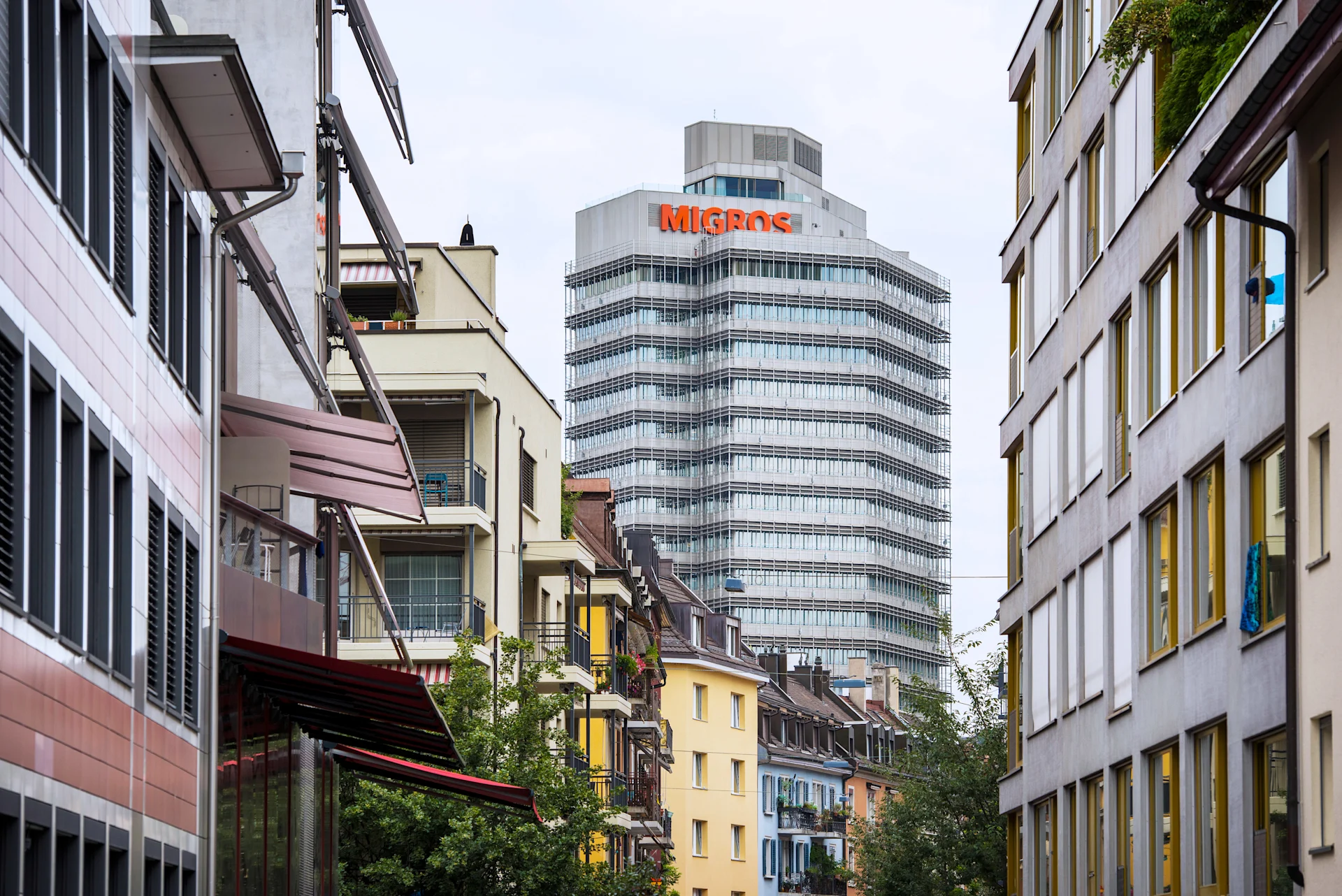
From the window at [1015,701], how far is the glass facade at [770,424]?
133 m

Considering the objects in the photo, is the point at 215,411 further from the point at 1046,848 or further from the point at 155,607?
the point at 1046,848

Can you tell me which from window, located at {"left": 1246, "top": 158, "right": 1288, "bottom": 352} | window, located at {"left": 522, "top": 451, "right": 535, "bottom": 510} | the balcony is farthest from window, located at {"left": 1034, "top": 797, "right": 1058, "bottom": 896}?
the balcony

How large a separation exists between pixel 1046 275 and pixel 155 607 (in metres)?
21.6

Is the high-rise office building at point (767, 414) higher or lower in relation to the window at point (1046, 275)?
higher

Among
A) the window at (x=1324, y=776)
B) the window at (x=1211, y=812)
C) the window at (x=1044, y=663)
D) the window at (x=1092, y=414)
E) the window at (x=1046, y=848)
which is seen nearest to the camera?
the window at (x=1324, y=776)

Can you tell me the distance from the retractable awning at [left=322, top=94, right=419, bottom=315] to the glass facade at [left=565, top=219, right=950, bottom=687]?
465 feet

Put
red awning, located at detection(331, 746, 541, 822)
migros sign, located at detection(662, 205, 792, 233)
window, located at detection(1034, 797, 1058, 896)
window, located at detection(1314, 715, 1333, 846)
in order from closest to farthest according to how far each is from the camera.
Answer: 1. window, located at detection(1314, 715, 1333, 846)
2. red awning, located at detection(331, 746, 541, 822)
3. window, located at detection(1034, 797, 1058, 896)
4. migros sign, located at detection(662, 205, 792, 233)

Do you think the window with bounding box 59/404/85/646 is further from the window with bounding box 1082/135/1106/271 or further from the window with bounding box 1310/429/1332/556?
the window with bounding box 1082/135/1106/271

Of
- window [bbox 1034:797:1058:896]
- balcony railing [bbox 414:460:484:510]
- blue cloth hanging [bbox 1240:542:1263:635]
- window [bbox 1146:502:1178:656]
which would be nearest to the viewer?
blue cloth hanging [bbox 1240:542:1263:635]

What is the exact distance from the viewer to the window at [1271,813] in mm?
22219

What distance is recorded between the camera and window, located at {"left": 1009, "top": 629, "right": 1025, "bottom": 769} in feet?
131

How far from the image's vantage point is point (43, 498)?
14.1 m

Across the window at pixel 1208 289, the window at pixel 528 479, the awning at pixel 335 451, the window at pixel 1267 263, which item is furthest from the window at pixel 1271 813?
the window at pixel 528 479

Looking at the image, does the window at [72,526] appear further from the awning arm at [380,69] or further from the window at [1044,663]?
the window at [1044,663]
